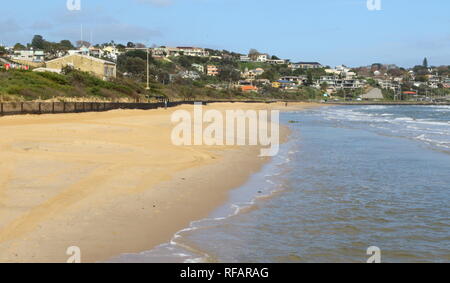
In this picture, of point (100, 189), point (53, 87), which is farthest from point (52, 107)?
point (100, 189)

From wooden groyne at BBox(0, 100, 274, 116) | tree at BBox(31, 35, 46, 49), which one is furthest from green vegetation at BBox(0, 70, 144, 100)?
tree at BBox(31, 35, 46, 49)

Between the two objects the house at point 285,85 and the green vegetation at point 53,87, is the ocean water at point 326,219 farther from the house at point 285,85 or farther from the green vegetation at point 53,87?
the house at point 285,85

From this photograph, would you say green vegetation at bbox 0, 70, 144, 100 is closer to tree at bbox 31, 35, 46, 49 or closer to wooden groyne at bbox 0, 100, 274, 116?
wooden groyne at bbox 0, 100, 274, 116

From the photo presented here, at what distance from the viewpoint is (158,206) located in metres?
9.52

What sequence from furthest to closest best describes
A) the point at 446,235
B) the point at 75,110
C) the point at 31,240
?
the point at 75,110 < the point at 446,235 < the point at 31,240

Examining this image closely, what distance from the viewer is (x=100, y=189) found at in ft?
33.3

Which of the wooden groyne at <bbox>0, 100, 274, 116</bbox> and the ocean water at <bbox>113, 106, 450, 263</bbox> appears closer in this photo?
the ocean water at <bbox>113, 106, 450, 263</bbox>

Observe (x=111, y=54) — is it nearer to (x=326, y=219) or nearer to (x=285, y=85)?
(x=285, y=85)

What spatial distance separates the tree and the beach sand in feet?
490

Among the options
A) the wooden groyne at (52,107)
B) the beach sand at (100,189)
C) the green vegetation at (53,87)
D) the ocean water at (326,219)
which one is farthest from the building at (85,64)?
the ocean water at (326,219)

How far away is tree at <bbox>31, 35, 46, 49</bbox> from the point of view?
15757 centimetres
